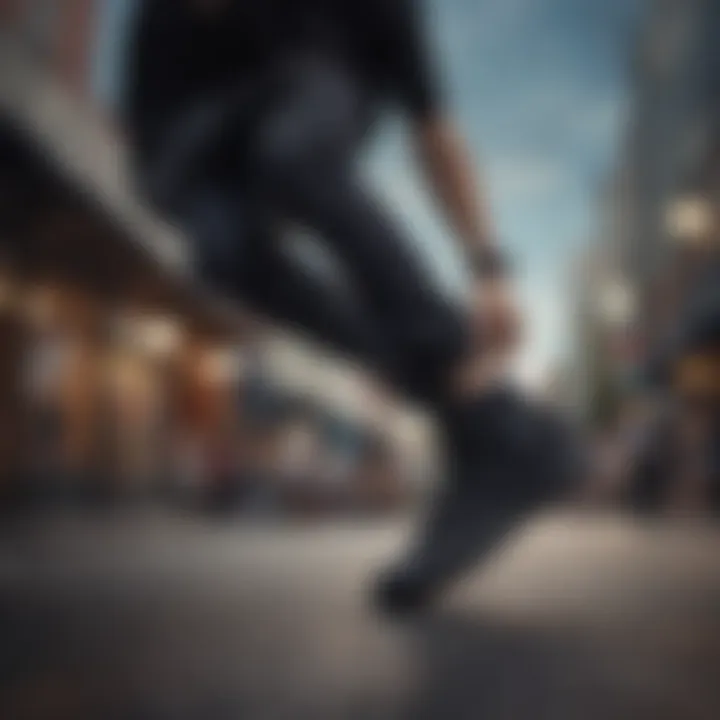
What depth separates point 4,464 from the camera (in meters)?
1.14

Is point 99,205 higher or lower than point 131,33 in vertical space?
lower

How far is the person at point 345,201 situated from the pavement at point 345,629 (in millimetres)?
49

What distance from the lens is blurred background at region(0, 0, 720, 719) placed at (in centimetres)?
108

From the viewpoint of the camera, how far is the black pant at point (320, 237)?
1113 millimetres

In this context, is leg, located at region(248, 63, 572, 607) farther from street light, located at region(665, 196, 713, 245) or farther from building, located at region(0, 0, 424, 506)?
street light, located at region(665, 196, 713, 245)

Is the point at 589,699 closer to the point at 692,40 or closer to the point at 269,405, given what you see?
the point at 269,405

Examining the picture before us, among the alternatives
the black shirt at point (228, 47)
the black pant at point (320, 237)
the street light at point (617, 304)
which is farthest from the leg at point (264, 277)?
the street light at point (617, 304)

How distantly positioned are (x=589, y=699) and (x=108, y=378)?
567mm

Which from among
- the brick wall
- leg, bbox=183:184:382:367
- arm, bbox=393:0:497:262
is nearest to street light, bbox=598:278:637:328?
arm, bbox=393:0:497:262

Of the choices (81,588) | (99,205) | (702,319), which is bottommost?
(81,588)

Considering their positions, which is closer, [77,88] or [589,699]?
[589,699]

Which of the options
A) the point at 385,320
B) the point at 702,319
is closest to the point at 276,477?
the point at 385,320

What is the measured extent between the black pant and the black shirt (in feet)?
0.10

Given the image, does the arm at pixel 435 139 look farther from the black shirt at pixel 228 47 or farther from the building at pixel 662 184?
the building at pixel 662 184
